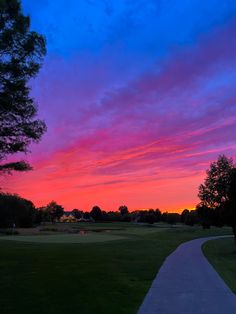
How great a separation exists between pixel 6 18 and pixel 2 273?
10.1 m

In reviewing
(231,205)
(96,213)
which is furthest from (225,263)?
(96,213)

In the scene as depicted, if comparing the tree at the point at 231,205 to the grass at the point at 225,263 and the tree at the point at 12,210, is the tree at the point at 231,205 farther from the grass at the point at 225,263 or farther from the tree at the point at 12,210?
the tree at the point at 12,210

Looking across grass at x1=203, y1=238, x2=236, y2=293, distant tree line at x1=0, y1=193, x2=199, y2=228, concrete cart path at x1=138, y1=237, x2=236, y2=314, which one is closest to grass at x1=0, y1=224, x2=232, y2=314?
concrete cart path at x1=138, y1=237, x2=236, y2=314

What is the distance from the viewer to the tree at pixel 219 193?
3297 centimetres

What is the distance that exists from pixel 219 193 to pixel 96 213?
152 m

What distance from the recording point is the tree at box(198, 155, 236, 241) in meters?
33.0

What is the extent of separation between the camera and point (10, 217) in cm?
9756

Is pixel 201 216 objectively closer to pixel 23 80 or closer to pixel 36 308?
pixel 23 80

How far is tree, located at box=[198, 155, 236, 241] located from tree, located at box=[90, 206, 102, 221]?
487 ft

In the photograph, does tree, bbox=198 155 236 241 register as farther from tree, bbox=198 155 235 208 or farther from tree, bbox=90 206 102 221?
tree, bbox=90 206 102 221

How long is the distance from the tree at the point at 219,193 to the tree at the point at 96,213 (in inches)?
5847

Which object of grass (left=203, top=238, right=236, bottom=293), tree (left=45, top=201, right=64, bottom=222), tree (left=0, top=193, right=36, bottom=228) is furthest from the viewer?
tree (left=45, top=201, right=64, bottom=222)

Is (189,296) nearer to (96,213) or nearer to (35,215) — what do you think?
(35,215)

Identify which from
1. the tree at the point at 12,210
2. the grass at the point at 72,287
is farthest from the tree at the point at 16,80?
the tree at the point at 12,210
